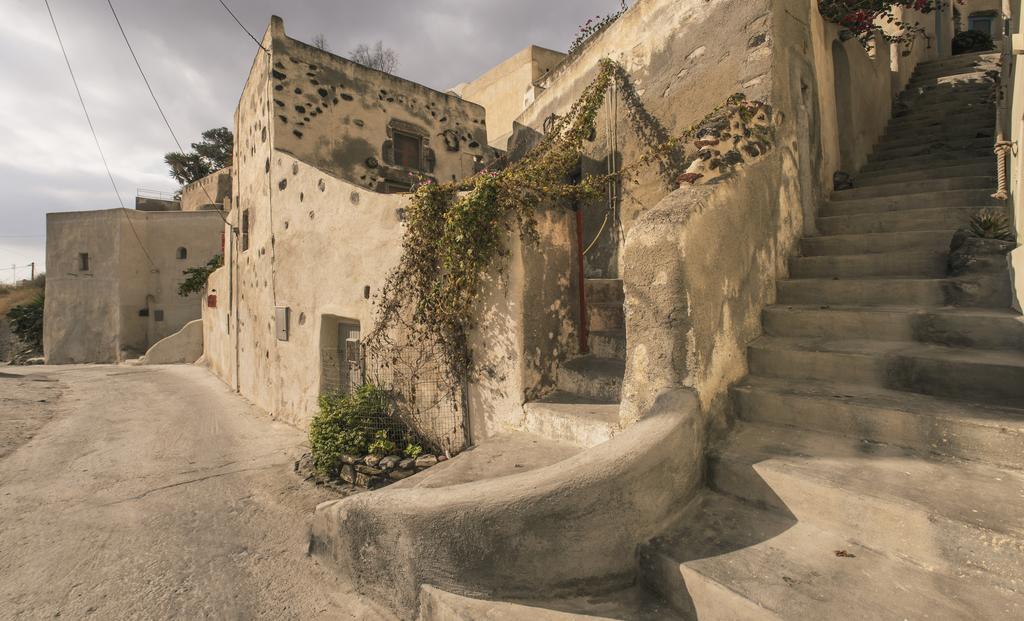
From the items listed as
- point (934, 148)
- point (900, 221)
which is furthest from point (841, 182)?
point (934, 148)

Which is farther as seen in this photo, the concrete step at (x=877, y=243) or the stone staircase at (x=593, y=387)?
the concrete step at (x=877, y=243)

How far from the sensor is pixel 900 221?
3.87m

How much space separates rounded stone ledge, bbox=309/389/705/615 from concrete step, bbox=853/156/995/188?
15.2ft

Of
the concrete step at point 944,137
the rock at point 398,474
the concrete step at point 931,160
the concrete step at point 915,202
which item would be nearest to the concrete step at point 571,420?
the rock at point 398,474

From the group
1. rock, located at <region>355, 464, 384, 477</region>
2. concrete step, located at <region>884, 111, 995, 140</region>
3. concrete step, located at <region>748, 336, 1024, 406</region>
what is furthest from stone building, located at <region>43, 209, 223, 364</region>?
concrete step, located at <region>748, 336, 1024, 406</region>

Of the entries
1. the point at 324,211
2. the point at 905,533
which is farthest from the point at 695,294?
the point at 324,211

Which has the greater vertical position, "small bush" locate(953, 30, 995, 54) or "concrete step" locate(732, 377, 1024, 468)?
"small bush" locate(953, 30, 995, 54)

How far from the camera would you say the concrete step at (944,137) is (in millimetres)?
5961

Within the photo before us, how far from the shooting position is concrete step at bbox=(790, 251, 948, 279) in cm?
325

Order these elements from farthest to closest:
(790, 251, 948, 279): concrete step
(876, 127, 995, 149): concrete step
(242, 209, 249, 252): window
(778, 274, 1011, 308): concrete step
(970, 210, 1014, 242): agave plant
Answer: (242, 209, 249, 252): window → (876, 127, 995, 149): concrete step → (790, 251, 948, 279): concrete step → (970, 210, 1014, 242): agave plant → (778, 274, 1011, 308): concrete step

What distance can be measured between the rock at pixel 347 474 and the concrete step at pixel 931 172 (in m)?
6.02

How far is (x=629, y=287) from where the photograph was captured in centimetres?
265

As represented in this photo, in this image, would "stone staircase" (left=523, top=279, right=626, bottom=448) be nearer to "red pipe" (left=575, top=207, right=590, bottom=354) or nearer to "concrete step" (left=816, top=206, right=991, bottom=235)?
"red pipe" (left=575, top=207, right=590, bottom=354)

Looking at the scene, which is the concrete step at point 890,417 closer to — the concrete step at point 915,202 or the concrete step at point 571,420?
the concrete step at point 571,420
